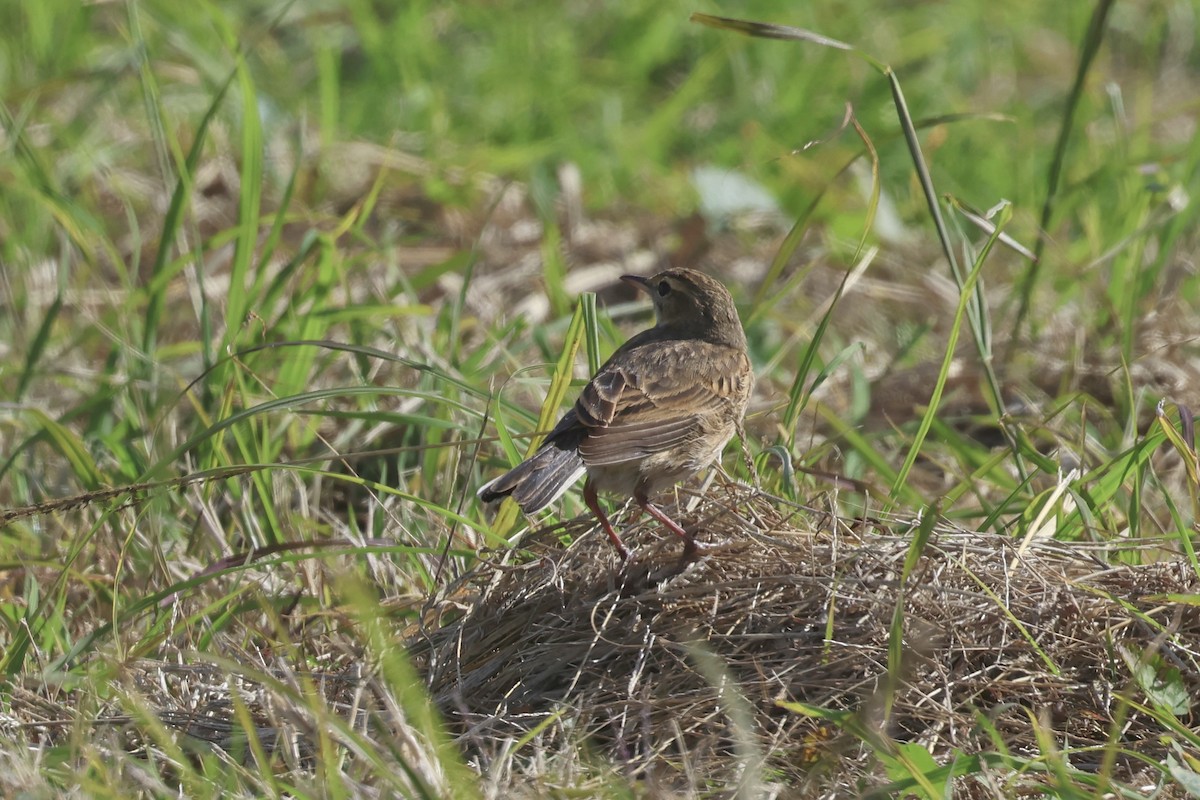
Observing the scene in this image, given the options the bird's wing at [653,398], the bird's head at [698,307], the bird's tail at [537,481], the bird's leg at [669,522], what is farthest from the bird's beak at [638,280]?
the bird's tail at [537,481]

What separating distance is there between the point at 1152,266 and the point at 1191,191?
1244mm

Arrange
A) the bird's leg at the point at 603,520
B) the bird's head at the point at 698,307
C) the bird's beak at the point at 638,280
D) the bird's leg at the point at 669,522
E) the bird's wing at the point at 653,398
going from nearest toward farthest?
the bird's leg at the point at 669,522
the bird's leg at the point at 603,520
the bird's wing at the point at 653,398
the bird's head at the point at 698,307
the bird's beak at the point at 638,280

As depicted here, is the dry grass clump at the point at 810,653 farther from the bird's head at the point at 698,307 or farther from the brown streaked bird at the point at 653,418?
the bird's head at the point at 698,307

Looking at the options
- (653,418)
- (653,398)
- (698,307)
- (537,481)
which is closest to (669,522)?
(537,481)

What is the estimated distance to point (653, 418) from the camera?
462 centimetres

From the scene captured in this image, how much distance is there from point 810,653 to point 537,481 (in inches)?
34.6

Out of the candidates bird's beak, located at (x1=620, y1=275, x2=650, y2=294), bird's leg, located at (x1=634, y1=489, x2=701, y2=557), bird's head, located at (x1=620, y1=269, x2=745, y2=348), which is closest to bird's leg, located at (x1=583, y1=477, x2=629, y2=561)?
bird's leg, located at (x1=634, y1=489, x2=701, y2=557)

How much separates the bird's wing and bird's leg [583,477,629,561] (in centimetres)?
14

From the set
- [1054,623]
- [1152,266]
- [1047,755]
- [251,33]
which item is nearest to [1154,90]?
[1152,266]

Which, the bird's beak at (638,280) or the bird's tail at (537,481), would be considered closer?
the bird's tail at (537,481)

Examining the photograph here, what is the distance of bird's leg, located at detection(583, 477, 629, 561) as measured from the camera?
4.01 metres

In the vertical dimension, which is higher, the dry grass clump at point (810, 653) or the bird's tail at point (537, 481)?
the bird's tail at point (537, 481)

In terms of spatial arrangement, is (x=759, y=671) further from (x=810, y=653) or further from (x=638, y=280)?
(x=638, y=280)

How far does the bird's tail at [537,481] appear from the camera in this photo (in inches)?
155
